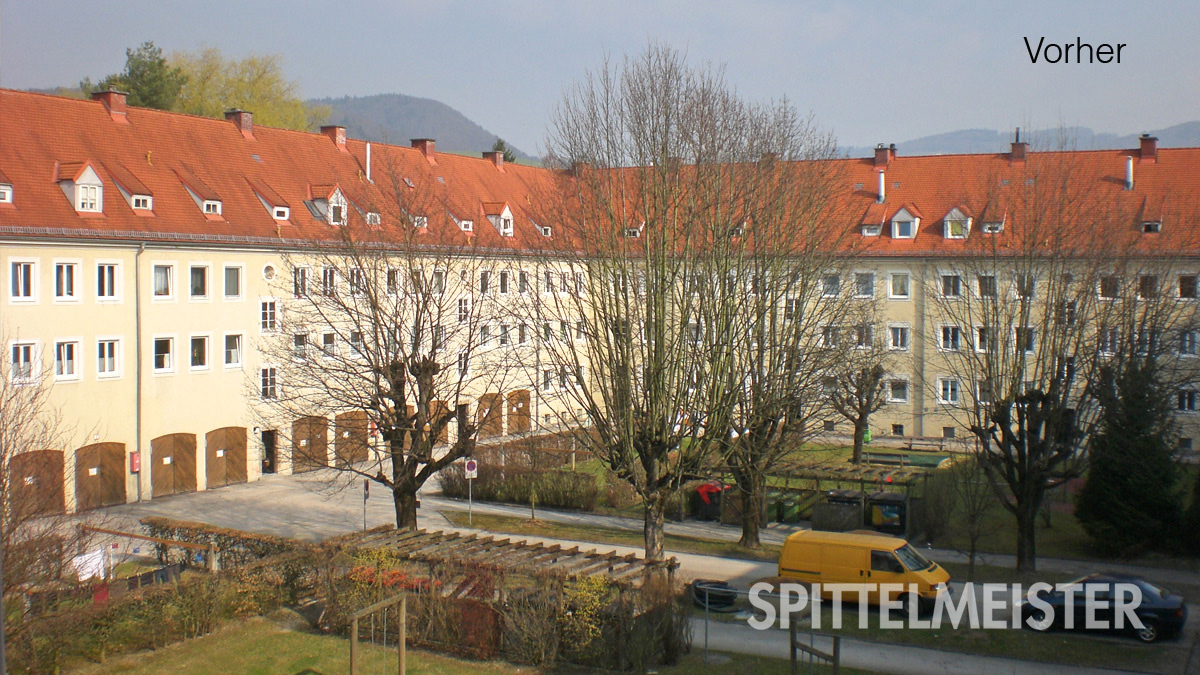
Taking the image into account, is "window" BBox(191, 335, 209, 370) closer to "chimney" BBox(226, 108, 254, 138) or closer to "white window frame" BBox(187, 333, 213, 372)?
"white window frame" BBox(187, 333, 213, 372)

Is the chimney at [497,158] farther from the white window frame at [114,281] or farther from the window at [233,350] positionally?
the white window frame at [114,281]

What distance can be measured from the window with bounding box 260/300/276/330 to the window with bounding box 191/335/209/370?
7.49 feet

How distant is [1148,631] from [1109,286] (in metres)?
10.4

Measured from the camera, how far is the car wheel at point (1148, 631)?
1661 cm

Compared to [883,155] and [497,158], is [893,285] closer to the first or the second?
[883,155]

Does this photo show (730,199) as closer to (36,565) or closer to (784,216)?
(784,216)

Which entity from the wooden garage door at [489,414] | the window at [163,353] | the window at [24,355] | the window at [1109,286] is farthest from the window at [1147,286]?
the window at [24,355]

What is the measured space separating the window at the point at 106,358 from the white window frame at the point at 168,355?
3.99 feet

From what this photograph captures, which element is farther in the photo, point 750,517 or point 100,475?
point 100,475

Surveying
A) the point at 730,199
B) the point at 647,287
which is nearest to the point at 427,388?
the point at 647,287

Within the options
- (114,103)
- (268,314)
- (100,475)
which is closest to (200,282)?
(268,314)

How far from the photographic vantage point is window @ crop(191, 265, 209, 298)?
32112 mm

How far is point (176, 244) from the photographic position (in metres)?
31.3

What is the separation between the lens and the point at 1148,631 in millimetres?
16625
